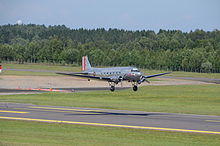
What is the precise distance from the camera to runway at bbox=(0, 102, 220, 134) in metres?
54.3

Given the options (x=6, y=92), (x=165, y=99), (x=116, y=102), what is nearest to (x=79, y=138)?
(x=116, y=102)

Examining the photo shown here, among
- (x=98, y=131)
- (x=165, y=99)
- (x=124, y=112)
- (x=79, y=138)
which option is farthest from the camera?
(x=165, y=99)

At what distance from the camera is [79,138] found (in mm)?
45125

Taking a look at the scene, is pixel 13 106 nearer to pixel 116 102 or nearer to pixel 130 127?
pixel 116 102

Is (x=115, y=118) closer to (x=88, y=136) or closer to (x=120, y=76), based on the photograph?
(x=120, y=76)

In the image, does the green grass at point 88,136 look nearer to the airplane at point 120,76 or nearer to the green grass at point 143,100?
the airplane at point 120,76

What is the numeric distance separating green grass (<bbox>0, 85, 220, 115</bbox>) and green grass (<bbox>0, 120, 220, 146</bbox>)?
76.5 feet

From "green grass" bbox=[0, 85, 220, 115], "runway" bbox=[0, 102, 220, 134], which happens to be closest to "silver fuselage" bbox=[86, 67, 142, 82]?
"runway" bbox=[0, 102, 220, 134]

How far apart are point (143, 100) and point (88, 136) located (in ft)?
152

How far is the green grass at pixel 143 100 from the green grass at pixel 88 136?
2332cm

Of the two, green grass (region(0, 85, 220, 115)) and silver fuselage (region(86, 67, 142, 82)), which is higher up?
silver fuselage (region(86, 67, 142, 82))

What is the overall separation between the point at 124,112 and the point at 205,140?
82.5 ft

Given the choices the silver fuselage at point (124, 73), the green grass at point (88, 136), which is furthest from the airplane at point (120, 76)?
the green grass at point (88, 136)

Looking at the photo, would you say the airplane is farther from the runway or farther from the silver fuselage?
the runway
